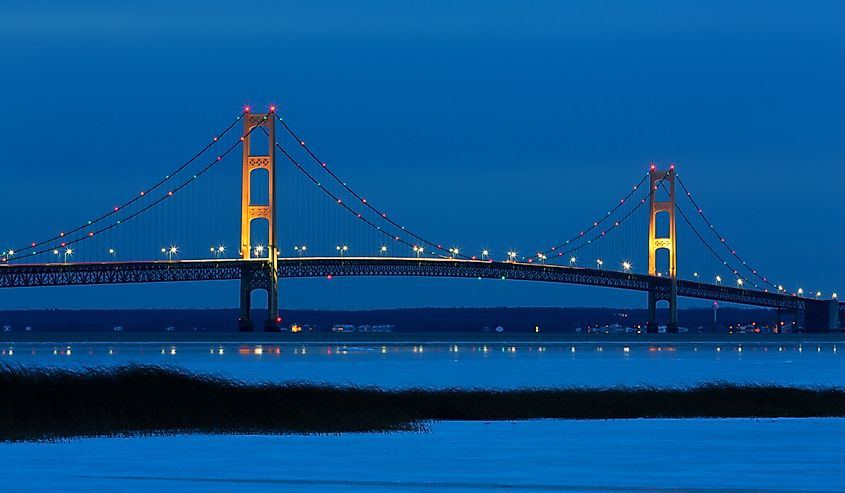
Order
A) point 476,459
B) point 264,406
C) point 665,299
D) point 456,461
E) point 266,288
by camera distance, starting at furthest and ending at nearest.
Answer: point 665,299 → point 266,288 → point 264,406 → point 476,459 → point 456,461

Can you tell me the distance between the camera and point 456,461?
14523 millimetres

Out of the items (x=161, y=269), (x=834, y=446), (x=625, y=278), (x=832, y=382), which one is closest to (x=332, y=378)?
(x=832, y=382)

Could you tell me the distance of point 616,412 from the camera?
66.0ft

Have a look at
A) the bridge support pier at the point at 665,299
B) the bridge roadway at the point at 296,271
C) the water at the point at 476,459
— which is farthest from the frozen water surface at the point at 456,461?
the bridge support pier at the point at 665,299

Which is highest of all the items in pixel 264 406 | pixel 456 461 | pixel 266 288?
pixel 266 288

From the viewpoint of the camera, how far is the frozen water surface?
12852 mm

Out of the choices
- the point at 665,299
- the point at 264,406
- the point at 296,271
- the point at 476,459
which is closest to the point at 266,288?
the point at 296,271

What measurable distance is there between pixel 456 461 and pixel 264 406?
4000mm

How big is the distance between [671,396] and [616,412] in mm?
1451

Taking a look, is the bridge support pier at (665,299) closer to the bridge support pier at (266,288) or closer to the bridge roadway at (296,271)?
the bridge roadway at (296,271)

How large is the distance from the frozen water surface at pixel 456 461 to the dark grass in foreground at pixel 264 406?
0.65 meters

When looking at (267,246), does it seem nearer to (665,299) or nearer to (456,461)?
(665,299)

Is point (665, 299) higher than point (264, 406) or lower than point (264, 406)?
higher

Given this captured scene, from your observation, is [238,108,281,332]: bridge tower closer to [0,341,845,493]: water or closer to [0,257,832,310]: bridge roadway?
[0,257,832,310]: bridge roadway
